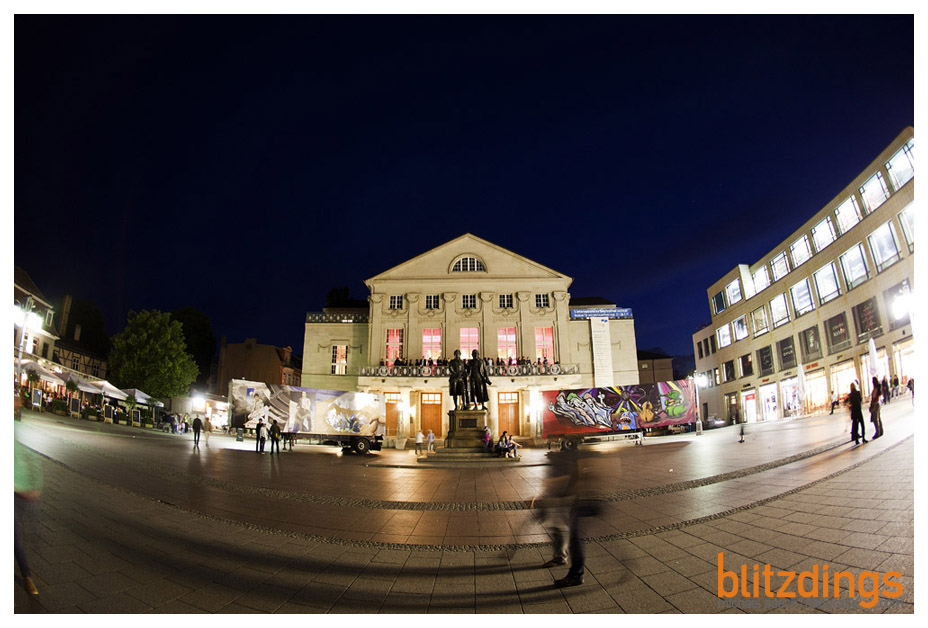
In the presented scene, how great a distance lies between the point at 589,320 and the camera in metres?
30.0

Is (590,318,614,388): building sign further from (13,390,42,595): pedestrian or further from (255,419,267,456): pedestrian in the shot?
(13,390,42,595): pedestrian

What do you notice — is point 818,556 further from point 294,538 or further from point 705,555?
point 294,538

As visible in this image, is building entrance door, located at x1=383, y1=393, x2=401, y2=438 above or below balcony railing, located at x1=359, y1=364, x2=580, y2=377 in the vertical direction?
below

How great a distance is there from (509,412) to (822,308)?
21.3 metres

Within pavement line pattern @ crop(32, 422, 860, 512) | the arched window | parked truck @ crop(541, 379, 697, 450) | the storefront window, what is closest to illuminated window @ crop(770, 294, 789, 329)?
the storefront window

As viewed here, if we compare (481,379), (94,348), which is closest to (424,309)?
(481,379)

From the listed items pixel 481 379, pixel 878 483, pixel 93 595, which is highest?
pixel 481 379

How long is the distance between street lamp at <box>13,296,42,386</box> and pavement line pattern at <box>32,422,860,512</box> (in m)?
1.81

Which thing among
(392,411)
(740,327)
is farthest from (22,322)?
(740,327)

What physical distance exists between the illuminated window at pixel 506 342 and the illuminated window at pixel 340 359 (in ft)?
42.0

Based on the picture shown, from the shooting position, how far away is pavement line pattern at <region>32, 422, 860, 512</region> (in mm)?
4734

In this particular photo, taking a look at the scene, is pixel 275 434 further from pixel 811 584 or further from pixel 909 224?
pixel 909 224

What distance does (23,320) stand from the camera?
3105 mm
